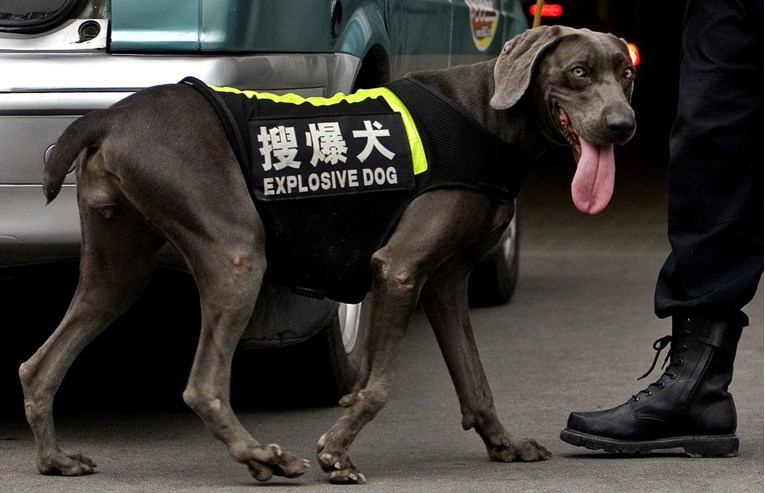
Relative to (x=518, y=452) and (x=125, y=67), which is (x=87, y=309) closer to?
(x=125, y=67)

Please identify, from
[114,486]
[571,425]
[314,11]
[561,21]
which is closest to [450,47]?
[314,11]

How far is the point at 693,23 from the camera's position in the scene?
4043 mm

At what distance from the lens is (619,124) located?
363 cm

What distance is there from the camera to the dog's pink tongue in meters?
3.71

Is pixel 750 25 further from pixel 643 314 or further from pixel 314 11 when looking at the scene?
pixel 643 314

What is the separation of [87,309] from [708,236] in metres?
1.66

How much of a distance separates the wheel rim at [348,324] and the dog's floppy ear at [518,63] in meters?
1.09

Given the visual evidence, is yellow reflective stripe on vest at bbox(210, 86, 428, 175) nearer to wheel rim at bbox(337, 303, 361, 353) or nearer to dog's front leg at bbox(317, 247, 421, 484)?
dog's front leg at bbox(317, 247, 421, 484)

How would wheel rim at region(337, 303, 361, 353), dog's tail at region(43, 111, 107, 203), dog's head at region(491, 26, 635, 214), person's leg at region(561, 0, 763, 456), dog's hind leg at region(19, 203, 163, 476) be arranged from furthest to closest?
1. wheel rim at region(337, 303, 361, 353)
2. person's leg at region(561, 0, 763, 456)
3. dog's hind leg at region(19, 203, 163, 476)
4. dog's head at region(491, 26, 635, 214)
5. dog's tail at region(43, 111, 107, 203)

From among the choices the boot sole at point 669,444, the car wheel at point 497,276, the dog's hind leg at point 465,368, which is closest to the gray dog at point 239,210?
the dog's hind leg at point 465,368

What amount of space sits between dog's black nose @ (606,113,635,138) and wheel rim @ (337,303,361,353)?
1.25 meters

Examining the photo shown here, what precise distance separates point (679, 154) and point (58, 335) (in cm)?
173

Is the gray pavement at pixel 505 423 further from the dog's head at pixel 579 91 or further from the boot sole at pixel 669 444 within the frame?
the dog's head at pixel 579 91

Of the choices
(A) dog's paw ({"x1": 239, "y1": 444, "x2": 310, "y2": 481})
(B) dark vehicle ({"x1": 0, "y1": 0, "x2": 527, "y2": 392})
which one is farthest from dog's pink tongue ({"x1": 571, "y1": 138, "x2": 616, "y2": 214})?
(A) dog's paw ({"x1": 239, "y1": 444, "x2": 310, "y2": 481})
